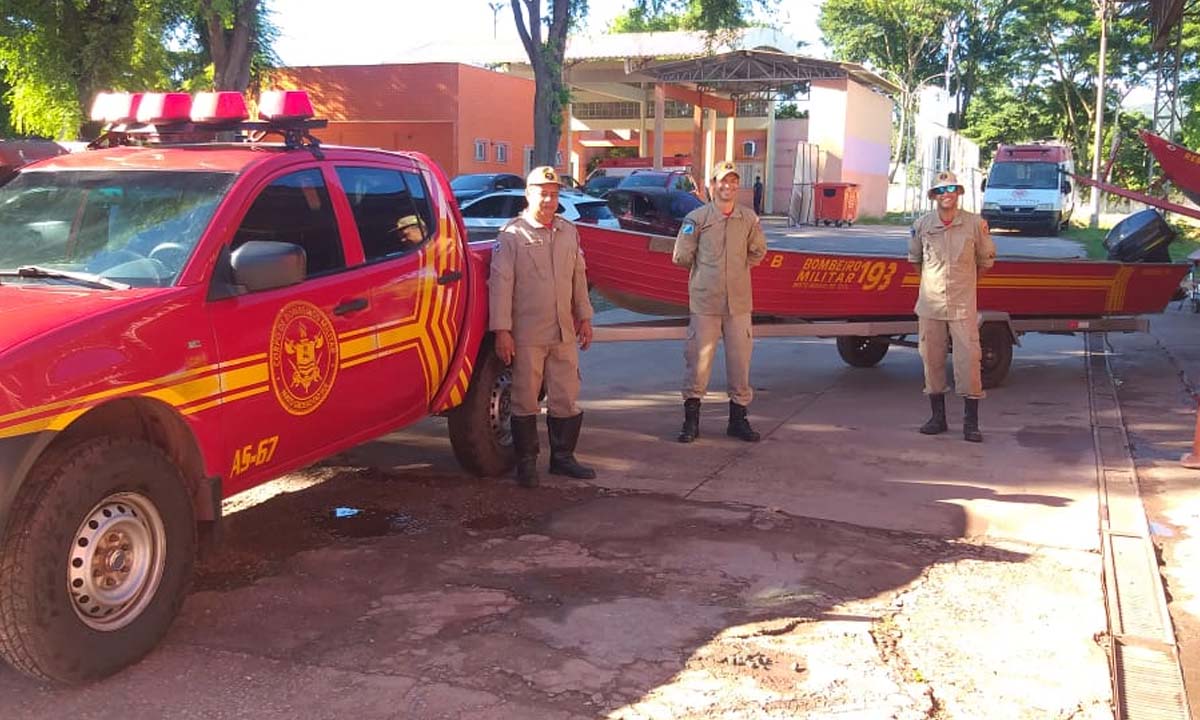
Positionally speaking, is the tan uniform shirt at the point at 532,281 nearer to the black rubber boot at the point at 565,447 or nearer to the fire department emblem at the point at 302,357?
the black rubber boot at the point at 565,447

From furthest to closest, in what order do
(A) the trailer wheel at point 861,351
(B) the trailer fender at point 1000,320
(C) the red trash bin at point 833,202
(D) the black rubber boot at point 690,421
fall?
(C) the red trash bin at point 833,202 → (A) the trailer wheel at point 861,351 → (B) the trailer fender at point 1000,320 → (D) the black rubber boot at point 690,421

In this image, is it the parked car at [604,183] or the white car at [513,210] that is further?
the parked car at [604,183]

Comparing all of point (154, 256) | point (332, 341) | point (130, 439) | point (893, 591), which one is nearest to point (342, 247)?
point (332, 341)

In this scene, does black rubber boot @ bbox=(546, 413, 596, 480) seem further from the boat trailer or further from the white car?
the white car

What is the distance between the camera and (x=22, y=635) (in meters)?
3.36

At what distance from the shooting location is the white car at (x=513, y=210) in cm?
1487

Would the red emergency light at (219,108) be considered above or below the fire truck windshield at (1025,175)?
below

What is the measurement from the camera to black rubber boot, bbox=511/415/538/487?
623 cm

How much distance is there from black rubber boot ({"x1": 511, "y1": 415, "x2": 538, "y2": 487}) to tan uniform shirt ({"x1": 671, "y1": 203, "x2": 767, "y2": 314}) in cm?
179

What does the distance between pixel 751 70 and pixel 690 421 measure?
32.3 metres

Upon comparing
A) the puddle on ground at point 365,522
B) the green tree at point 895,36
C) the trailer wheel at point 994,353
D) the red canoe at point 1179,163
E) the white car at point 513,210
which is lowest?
the puddle on ground at point 365,522

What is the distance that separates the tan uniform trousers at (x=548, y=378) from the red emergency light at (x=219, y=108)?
2.04 meters

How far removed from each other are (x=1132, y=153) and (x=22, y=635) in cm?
5988

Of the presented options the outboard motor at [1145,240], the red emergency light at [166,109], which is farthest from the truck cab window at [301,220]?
the outboard motor at [1145,240]
